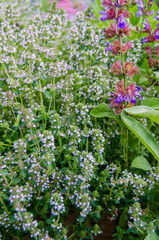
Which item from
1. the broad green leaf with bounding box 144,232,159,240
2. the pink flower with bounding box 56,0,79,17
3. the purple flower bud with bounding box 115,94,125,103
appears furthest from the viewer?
the pink flower with bounding box 56,0,79,17

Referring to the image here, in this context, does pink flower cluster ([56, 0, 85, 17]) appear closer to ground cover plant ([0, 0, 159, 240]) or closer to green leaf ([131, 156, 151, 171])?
ground cover plant ([0, 0, 159, 240])

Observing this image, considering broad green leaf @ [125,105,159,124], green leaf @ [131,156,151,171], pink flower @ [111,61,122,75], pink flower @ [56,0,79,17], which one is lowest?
green leaf @ [131,156,151,171]

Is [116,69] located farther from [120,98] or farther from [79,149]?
[79,149]

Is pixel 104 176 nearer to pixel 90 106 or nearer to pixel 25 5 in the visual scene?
pixel 90 106

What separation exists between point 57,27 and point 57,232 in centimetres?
97

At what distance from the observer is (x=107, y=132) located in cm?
133

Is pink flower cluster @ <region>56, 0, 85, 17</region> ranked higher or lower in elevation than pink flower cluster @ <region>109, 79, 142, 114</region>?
higher

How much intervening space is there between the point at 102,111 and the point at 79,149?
0.67 feet

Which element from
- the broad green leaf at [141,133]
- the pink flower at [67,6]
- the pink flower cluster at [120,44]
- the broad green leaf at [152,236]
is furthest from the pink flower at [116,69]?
the pink flower at [67,6]

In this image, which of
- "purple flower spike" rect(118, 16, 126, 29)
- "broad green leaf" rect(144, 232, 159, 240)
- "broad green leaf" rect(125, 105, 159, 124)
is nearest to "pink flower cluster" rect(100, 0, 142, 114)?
"purple flower spike" rect(118, 16, 126, 29)

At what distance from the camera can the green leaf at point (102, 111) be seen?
3.86 feet

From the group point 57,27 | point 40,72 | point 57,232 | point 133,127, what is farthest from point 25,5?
point 57,232

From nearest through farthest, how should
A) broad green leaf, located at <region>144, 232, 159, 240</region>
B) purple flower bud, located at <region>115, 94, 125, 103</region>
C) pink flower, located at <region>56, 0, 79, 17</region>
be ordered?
broad green leaf, located at <region>144, 232, 159, 240</region>
purple flower bud, located at <region>115, 94, 125, 103</region>
pink flower, located at <region>56, 0, 79, 17</region>

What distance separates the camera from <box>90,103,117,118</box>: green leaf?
1178mm
